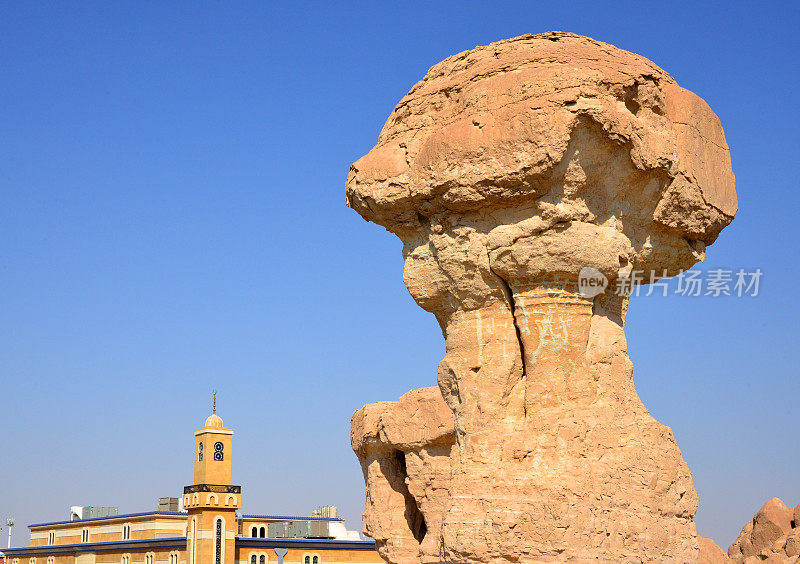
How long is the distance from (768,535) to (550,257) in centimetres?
1476

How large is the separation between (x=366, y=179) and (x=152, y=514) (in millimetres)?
32570

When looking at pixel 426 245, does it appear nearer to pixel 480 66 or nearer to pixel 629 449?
pixel 480 66

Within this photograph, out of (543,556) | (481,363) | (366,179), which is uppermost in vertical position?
(366,179)

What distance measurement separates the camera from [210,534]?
37.9 meters

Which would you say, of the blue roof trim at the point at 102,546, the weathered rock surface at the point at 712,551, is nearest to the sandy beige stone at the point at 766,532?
the weathered rock surface at the point at 712,551

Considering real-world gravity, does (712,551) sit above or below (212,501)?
below

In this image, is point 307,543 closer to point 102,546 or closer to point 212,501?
point 212,501

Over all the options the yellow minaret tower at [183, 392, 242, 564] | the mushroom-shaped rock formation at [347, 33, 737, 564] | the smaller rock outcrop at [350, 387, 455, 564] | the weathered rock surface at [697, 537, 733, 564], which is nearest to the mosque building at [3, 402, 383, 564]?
the yellow minaret tower at [183, 392, 242, 564]

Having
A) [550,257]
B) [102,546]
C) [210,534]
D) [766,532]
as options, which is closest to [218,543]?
[210,534]

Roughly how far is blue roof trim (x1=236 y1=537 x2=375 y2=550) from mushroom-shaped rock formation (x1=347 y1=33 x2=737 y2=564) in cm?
2754

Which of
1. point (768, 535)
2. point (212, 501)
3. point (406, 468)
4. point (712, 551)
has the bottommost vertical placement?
point (712, 551)

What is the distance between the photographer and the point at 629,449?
396 inches

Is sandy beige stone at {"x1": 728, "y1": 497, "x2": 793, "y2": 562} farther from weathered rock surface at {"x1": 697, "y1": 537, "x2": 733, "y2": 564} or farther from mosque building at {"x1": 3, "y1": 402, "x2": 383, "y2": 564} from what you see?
mosque building at {"x1": 3, "y1": 402, "x2": 383, "y2": 564}

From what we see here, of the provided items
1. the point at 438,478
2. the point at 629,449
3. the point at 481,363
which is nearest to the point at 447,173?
the point at 481,363
